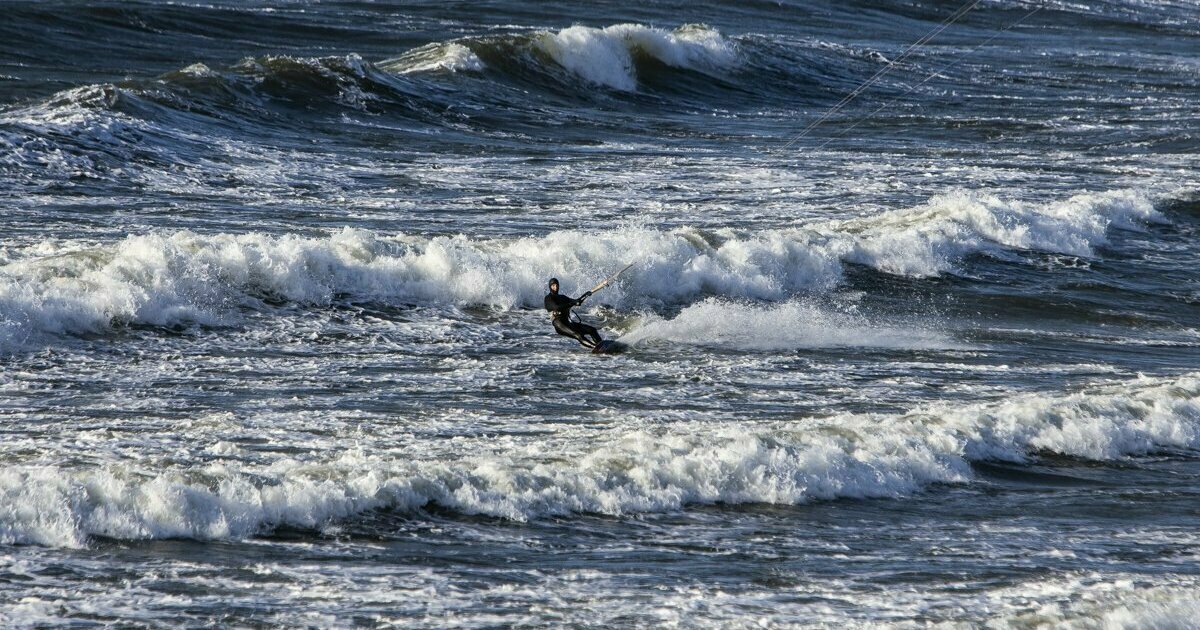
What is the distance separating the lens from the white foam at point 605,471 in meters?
9.95

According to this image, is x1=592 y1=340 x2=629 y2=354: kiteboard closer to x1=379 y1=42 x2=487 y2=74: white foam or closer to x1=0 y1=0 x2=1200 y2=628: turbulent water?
x1=0 y1=0 x2=1200 y2=628: turbulent water

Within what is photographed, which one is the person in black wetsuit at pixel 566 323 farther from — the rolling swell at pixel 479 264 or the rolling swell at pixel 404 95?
the rolling swell at pixel 404 95

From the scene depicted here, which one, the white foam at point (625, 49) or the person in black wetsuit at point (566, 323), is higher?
the white foam at point (625, 49)

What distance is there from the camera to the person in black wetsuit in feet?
51.5

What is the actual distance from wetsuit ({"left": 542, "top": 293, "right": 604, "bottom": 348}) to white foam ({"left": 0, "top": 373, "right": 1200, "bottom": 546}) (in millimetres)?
2769

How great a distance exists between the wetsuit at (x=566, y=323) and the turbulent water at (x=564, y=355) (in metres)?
0.48

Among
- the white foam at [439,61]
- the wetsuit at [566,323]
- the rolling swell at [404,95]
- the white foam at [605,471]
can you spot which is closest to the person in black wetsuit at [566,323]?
the wetsuit at [566,323]

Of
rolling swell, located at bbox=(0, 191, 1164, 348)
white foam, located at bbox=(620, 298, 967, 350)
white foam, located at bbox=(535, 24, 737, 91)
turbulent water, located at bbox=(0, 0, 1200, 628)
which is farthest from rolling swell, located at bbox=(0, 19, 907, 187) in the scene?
white foam, located at bbox=(620, 298, 967, 350)

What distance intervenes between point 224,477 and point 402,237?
335 inches

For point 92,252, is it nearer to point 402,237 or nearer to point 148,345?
point 148,345

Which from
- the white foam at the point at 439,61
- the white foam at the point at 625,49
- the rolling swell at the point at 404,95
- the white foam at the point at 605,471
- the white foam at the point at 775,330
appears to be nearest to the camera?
the white foam at the point at 605,471

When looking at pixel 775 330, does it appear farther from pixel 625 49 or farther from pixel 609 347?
pixel 625 49

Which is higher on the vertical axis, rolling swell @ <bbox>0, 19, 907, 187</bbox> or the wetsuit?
rolling swell @ <bbox>0, 19, 907, 187</bbox>

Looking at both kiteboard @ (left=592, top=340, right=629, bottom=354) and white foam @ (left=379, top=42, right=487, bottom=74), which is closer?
kiteboard @ (left=592, top=340, right=629, bottom=354)
